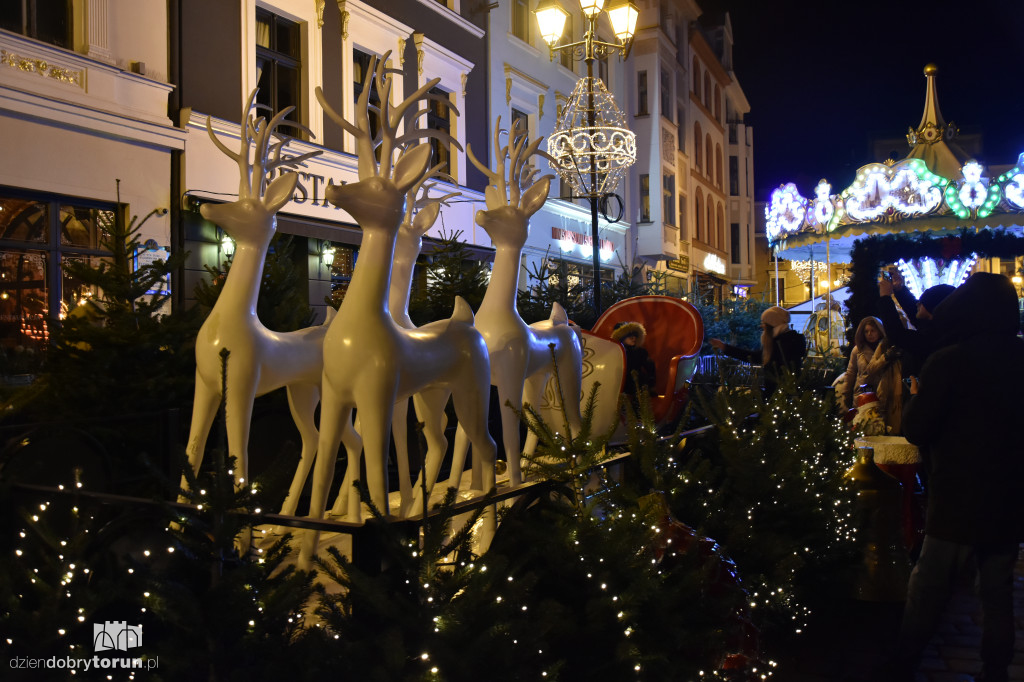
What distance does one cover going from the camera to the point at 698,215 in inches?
1270

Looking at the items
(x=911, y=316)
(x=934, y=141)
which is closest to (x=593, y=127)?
(x=911, y=316)

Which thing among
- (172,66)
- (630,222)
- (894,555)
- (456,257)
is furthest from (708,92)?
(894,555)

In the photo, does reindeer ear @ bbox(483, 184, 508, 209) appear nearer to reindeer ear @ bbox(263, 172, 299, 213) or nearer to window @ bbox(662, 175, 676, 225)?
reindeer ear @ bbox(263, 172, 299, 213)

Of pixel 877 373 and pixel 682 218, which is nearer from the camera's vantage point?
pixel 877 373

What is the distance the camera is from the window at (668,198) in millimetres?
26719

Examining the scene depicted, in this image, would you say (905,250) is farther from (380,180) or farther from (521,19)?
(380,180)

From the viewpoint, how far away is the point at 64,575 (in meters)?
2.36

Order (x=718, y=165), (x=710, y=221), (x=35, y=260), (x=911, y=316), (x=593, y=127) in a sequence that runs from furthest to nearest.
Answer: (x=718, y=165)
(x=710, y=221)
(x=35, y=260)
(x=593, y=127)
(x=911, y=316)

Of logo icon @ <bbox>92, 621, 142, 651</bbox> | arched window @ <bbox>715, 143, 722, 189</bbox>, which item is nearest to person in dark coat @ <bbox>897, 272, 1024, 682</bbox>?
logo icon @ <bbox>92, 621, 142, 651</bbox>

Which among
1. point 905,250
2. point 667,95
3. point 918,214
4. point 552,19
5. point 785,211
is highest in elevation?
point 667,95

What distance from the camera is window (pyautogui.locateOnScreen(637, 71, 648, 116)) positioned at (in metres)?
26.3

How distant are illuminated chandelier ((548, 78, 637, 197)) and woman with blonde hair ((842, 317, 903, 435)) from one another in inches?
114

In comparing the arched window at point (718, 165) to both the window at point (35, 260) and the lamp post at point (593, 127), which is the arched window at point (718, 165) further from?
the window at point (35, 260)

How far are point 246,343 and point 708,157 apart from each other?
1300 inches
